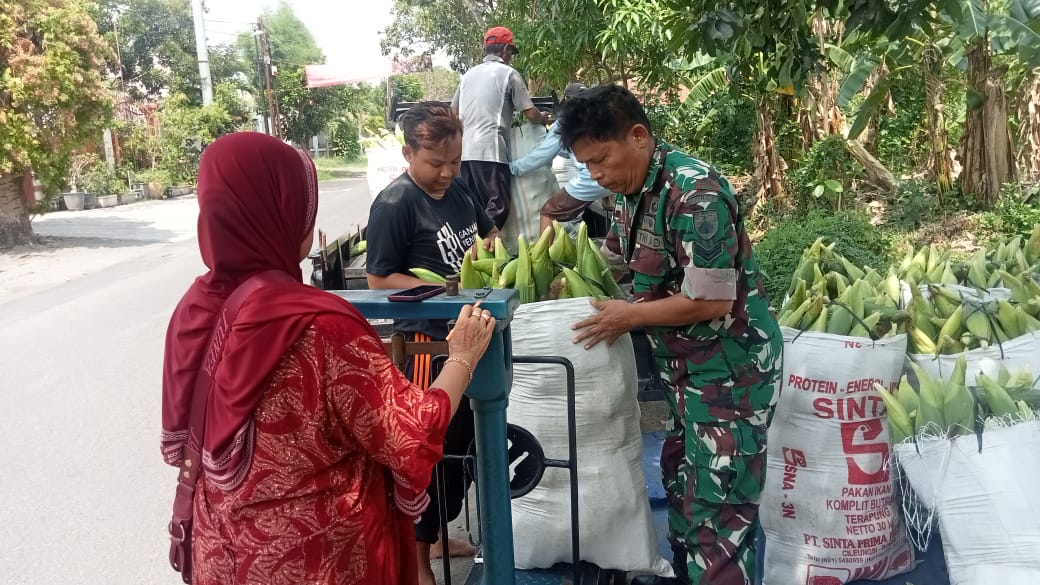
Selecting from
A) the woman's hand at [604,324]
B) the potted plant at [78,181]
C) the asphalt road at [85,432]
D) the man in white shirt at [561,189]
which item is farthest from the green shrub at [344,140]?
the woman's hand at [604,324]

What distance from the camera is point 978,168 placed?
792 cm

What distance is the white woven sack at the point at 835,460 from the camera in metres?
2.44

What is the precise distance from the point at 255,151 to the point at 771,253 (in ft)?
17.1

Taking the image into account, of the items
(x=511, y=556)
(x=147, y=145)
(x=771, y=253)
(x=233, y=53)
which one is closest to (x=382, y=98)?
(x=233, y=53)

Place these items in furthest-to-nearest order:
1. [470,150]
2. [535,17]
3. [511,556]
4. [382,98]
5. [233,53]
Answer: [382,98], [233,53], [535,17], [470,150], [511,556]

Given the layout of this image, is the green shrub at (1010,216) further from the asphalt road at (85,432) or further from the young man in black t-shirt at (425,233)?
the asphalt road at (85,432)

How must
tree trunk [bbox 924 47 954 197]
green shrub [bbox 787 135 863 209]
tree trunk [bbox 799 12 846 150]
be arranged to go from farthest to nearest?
tree trunk [bbox 799 12 846 150], green shrub [bbox 787 135 863 209], tree trunk [bbox 924 47 954 197]

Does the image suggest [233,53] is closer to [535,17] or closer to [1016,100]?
[535,17]

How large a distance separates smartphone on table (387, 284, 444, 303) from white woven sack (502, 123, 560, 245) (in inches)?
118

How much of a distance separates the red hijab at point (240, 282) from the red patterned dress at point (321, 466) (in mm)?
31

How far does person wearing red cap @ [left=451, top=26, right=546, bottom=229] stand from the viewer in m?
4.78

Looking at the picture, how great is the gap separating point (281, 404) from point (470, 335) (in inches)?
16.5

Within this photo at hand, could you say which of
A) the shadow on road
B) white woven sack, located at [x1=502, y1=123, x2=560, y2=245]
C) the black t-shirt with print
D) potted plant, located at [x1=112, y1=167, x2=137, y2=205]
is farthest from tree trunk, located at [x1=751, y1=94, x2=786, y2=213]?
potted plant, located at [x1=112, y1=167, x2=137, y2=205]

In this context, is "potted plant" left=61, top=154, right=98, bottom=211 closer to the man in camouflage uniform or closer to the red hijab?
the man in camouflage uniform
